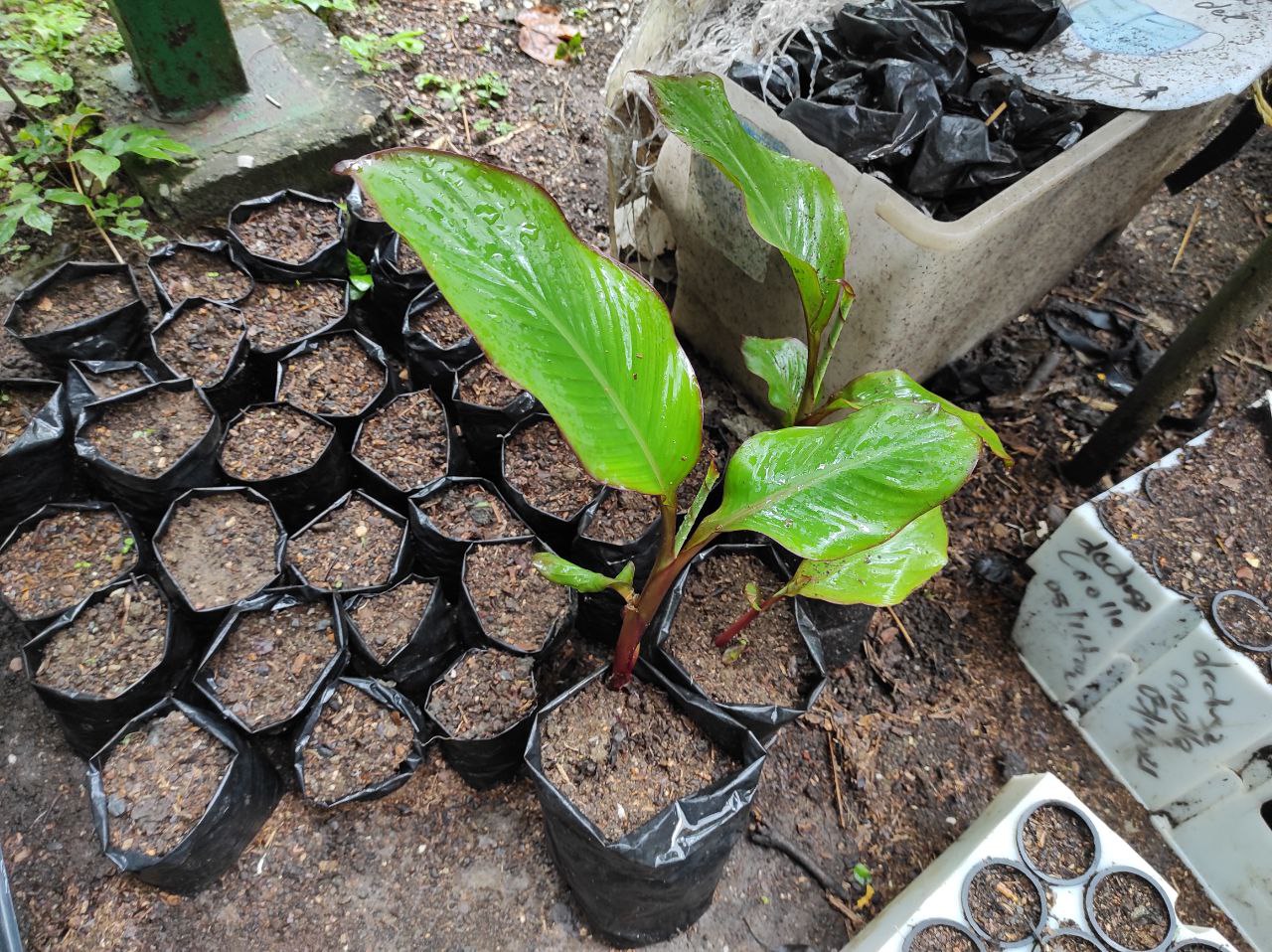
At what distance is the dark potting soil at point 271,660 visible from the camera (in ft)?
4.36

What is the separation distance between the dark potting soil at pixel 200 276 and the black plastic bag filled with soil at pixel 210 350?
74 mm

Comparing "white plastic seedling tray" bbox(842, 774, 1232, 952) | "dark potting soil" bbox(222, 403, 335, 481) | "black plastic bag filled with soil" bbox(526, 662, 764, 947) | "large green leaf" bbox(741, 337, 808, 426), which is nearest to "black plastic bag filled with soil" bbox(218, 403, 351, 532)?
"dark potting soil" bbox(222, 403, 335, 481)

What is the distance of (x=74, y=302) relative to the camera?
166 centimetres

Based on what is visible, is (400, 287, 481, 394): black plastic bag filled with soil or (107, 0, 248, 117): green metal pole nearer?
(400, 287, 481, 394): black plastic bag filled with soil

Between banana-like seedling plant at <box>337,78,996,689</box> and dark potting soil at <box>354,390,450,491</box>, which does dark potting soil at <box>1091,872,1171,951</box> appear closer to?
banana-like seedling plant at <box>337,78,996,689</box>

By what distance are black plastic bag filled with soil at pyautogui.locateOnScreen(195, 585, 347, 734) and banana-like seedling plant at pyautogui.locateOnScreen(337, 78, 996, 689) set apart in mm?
763

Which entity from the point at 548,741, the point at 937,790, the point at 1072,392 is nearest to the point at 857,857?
the point at 937,790

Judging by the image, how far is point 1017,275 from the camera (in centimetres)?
171

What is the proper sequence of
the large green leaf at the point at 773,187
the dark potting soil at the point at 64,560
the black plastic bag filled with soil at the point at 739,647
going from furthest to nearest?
the dark potting soil at the point at 64,560 < the black plastic bag filled with soil at the point at 739,647 < the large green leaf at the point at 773,187

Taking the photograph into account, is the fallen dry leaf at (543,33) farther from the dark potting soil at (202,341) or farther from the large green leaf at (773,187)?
the large green leaf at (773,187)

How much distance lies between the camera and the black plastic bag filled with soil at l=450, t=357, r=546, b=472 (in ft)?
5.25

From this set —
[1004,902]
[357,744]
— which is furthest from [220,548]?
[1004,902]

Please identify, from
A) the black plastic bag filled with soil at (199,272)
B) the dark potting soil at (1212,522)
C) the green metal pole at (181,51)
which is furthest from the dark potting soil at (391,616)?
the green metal pole at (181,51)

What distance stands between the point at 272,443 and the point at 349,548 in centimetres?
28
